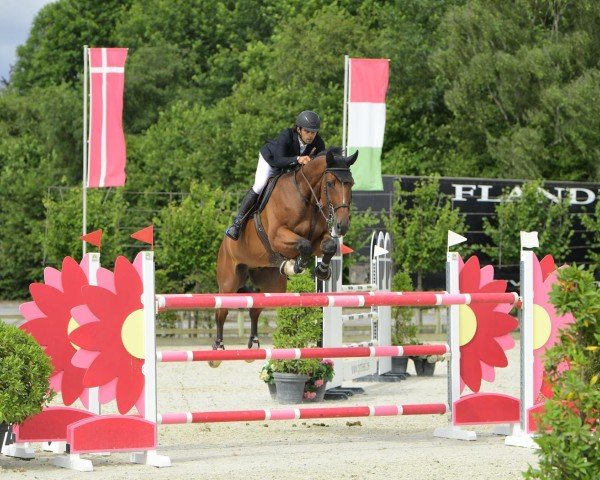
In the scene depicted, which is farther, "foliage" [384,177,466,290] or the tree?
the tree

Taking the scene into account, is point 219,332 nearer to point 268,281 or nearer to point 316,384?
point 268,281

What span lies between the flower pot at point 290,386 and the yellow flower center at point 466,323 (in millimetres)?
2758

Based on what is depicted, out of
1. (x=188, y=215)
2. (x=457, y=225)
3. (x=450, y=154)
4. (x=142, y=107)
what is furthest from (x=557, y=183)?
(x=142, y=107)

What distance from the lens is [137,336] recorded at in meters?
6.64

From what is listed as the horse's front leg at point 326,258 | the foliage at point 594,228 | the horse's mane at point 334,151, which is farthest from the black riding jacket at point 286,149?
the foliage at point 594,228

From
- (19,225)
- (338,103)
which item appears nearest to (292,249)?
(19,225)

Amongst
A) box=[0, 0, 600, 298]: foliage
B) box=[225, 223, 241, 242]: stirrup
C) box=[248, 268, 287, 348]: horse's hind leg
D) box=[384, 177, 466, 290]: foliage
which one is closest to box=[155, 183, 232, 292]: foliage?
box=[0, 0, 600, 298]: foliage

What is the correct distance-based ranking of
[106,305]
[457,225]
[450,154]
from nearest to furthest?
[106,305]
[457,225]
[450,154]

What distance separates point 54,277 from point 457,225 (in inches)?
582

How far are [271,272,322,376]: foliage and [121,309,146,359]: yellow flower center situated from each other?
373 centimetres

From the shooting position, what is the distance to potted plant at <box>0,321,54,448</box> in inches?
244

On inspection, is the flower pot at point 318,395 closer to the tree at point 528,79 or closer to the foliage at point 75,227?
the foliage at point 75,227

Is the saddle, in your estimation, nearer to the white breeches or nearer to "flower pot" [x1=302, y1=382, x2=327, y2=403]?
the white breeches

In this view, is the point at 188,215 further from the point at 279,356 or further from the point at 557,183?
the point at 279,356
